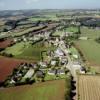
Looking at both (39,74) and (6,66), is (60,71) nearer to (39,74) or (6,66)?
(39,74)

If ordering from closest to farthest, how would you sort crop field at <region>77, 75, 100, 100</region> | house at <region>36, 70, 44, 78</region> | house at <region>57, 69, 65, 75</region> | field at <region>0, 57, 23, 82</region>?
crop field at <region>77, 75, 100, 100</region> < house at <region>36, 70, 44, 78</region> < field at <region>0, 57, 23, 82</region> < house at <region>57, 69, 65, 75</region>

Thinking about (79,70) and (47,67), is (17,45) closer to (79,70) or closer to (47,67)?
(47,67)

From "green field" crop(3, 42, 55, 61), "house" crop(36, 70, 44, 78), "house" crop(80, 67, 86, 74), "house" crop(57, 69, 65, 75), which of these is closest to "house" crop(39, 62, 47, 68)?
"green field" crop(3, 42, 55, 61)

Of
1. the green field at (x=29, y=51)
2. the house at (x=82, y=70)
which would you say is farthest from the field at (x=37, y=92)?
the green field at (x=29, y=51)

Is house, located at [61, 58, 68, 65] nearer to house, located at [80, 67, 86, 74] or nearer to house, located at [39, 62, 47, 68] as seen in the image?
house, located at [39, 62, 47, 68]

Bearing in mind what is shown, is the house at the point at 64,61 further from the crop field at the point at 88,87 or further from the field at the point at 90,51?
the crop field at the point at 88,87
